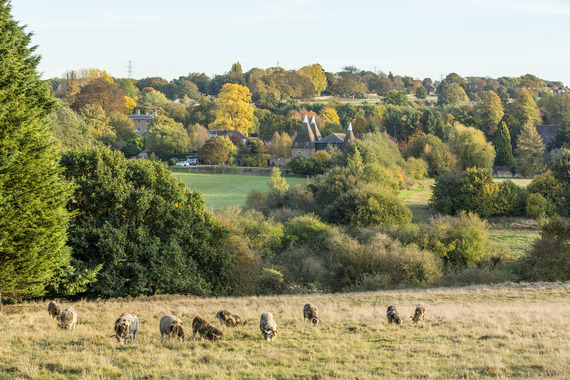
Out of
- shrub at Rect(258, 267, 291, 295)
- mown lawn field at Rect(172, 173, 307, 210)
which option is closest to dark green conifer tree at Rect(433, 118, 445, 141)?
mown lawn field at Rect(172, 173, 307, 210)

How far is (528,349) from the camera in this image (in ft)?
36.9

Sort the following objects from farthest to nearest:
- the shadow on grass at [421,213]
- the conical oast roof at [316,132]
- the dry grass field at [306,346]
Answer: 1. the conical oast roof at [316,132]
2. the shadow on grass at [421,213]
3. the dry grass field at [306,346]

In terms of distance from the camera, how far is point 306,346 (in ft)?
38.3

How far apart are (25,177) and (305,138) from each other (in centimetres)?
7857

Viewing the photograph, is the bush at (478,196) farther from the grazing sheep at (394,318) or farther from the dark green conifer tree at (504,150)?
the dark green conifer tree at (504,150)

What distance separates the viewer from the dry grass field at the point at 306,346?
9492 mm

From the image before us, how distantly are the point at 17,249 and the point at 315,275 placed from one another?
55.0 ft

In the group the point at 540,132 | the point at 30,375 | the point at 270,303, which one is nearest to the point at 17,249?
the point at 30,375

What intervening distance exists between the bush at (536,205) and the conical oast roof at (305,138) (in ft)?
158

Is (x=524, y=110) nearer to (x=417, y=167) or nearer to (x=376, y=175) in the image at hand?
(x=417, y=167)

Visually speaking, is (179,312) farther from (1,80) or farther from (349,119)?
(349,119)

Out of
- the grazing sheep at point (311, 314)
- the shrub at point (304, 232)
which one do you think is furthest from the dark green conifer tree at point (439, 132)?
the grazing sheep at point (311, 314)

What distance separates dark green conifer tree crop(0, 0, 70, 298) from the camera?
14514mm

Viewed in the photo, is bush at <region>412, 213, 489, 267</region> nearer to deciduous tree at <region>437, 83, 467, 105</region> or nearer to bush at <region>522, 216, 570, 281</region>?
Result: bush at <region>522, 216, 570, 281</region>
